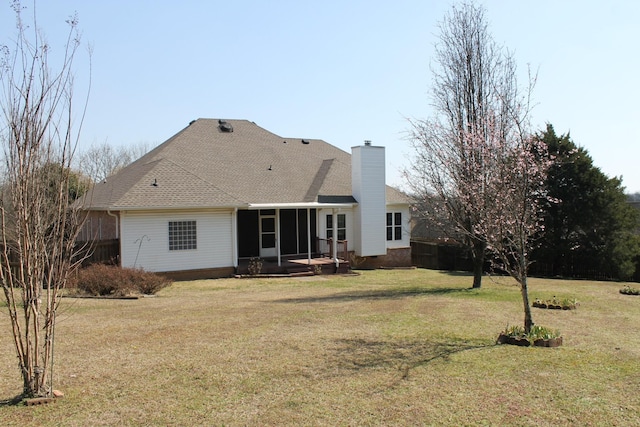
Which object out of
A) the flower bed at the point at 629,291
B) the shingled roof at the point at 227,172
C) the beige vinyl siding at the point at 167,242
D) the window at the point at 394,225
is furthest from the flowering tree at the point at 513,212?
the window at the point at 394,225

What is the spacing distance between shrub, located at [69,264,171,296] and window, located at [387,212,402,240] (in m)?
15.4

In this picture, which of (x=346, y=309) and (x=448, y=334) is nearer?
(x=448, y=334)

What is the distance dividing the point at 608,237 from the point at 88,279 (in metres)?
23.9

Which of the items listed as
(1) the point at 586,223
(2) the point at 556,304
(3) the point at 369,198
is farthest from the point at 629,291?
(3) the point at 369,198

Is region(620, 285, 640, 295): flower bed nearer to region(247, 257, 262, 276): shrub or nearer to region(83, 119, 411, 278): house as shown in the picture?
region(83, 119, 411, 278): house

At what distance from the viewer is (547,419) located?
5.88 meters

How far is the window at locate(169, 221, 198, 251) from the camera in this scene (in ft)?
70.9

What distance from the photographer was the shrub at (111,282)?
15.3 meters

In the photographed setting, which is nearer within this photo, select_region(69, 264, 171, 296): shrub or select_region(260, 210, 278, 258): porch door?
select_region(69, 264, 171, 296): shrub

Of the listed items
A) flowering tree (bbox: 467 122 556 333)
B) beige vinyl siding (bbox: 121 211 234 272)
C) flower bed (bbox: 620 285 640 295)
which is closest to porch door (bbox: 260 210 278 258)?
beige vinyl siding (bbox: 121 211 234 272)

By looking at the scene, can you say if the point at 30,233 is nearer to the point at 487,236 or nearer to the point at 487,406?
the point at 487,406

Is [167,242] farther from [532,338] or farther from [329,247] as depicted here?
[532,338]

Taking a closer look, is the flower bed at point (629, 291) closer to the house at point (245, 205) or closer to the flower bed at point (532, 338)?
the flower bed at point (532, 338)

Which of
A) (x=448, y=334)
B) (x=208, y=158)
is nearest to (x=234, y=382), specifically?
(x=448, y=334)
